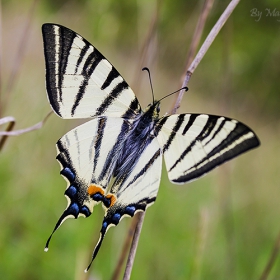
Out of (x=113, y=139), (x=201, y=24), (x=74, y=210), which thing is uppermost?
(x=201, y=24)

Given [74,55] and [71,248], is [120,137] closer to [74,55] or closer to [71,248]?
[74,55]

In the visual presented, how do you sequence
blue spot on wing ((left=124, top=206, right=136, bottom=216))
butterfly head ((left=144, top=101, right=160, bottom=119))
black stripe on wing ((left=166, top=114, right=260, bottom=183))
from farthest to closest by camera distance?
butterfly head ((left=144, top=101, right=160, bottom=119)) < blue spot on wing ((left=124, top=206, right=136, bottom=216)) < black stripe on wing ((left=166, top=114, right=260, bottom=183))

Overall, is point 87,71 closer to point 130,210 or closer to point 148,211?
point 130,210

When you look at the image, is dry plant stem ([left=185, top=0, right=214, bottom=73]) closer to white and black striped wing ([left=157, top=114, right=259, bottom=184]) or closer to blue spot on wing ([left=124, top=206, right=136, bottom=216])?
white and black striped wing ([left=157, top=114, right=259, bottom=184])

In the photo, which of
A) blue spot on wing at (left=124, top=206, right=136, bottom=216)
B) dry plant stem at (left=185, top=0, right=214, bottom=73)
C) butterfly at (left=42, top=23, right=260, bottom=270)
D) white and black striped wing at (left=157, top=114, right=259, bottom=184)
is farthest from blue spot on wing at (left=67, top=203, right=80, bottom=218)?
dry plant stem at (left=185, top=0, right=214, bottom=73)

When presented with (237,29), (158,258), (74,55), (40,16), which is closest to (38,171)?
(158,258)

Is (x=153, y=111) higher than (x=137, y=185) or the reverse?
higher

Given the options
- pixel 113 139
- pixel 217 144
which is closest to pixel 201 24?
pixel 217 144

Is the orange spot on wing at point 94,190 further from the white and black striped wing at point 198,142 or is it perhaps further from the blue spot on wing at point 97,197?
the white and black striped wing at point 198,142
